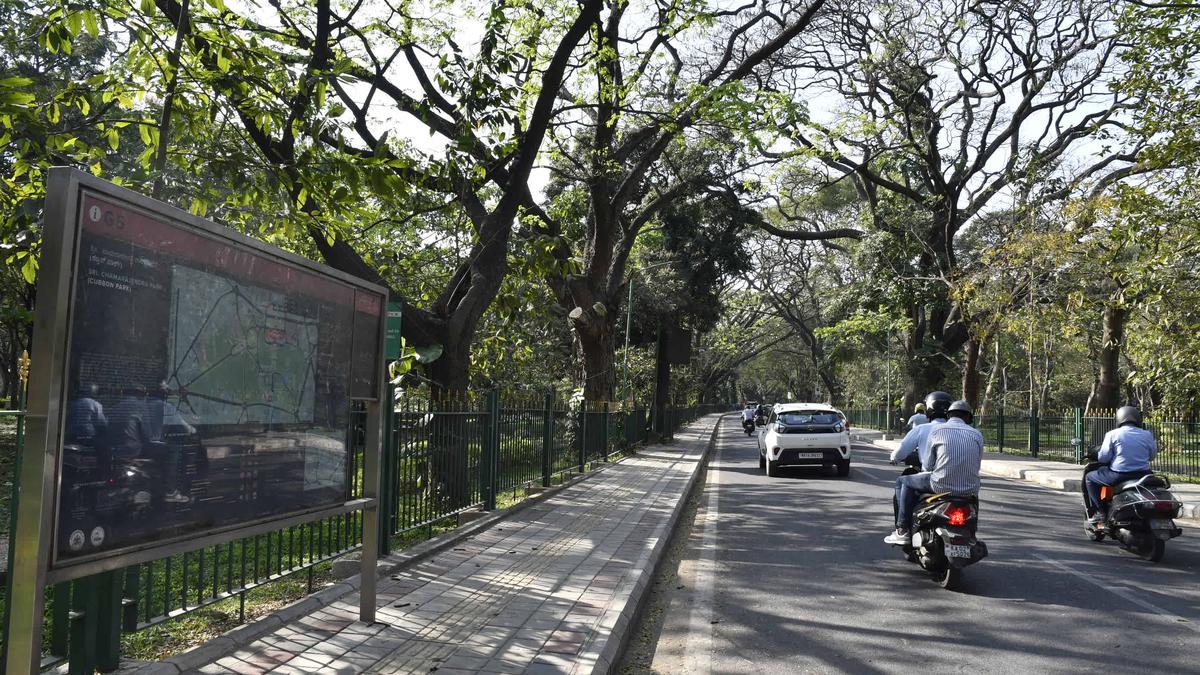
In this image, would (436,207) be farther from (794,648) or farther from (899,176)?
(899,176)

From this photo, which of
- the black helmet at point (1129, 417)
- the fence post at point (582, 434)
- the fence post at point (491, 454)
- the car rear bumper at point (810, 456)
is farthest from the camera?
the car rear bumper at point (810, 456)

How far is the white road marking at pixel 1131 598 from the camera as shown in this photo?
6.02m

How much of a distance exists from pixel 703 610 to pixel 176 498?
4298 mm

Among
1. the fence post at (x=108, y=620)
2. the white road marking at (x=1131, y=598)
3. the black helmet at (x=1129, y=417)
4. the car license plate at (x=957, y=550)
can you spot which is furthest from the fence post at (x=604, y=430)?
the fence post at (x=108, y=620)

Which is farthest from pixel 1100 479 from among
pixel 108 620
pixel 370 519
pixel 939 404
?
pixel 108 620

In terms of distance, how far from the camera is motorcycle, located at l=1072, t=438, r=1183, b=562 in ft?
27.1

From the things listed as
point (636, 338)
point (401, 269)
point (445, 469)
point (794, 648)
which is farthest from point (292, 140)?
point (636, 338)

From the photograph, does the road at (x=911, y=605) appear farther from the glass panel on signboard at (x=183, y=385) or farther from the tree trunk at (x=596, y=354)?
the tree trunk at (x=596, y=354)

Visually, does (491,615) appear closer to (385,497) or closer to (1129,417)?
(385,497)

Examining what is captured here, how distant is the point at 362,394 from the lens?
5.48 m

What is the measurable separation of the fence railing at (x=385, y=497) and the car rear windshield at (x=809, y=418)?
4.70 meters

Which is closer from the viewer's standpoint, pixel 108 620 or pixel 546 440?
pixel 108 620

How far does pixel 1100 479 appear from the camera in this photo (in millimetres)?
9133

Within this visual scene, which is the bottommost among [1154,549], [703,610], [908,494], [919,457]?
[703,610]
